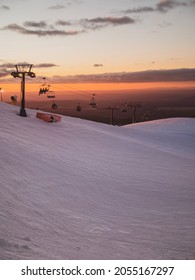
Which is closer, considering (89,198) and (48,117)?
(89,198)

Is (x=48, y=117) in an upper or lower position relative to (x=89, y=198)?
upper

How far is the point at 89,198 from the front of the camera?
15219 mm

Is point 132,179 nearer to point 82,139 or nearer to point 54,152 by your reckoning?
point 54,152

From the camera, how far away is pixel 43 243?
9.84 m

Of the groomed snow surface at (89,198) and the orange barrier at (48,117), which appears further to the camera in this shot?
the orange barrier at (48,117)

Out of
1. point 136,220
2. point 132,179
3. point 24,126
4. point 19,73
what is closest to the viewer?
point 136,220

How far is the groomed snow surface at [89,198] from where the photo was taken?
9844 mm

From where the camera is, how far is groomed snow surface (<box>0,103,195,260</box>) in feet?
32.3

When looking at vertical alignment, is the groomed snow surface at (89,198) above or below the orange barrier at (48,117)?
below

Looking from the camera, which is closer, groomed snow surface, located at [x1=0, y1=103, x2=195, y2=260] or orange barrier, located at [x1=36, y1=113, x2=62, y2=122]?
groomed snow surface, located at [x1=0, y1=103, x2=195, y2=260]

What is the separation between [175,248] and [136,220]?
10.0 feet

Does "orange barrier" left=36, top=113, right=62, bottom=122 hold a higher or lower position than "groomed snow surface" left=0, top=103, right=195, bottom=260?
higher

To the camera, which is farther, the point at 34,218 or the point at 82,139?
the point at 82,139
